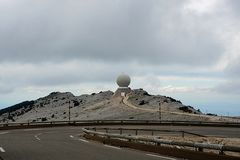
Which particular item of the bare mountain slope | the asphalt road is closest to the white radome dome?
the bare mountain slope

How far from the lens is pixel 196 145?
59.7ft

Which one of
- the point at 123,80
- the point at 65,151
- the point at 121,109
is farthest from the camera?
the point at 123,80

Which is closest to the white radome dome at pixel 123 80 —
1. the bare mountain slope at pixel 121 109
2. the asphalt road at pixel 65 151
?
the bare mountain slope at pixel 121 109

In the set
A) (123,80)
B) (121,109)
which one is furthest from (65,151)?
(123,80)

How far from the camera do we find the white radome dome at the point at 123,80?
114875 millimetres

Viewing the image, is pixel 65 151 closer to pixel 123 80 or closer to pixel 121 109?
pixel 121 109

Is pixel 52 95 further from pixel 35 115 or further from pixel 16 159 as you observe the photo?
pixel 16 159

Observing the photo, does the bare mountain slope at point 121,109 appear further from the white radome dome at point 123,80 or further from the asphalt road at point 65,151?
the asphalt road at point 65,151

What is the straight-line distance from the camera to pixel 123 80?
11562cm

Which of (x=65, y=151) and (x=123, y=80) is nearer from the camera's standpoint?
(x=65, y=151)

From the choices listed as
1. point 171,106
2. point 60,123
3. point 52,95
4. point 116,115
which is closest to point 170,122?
point 60,123

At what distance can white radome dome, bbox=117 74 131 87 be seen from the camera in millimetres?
114875

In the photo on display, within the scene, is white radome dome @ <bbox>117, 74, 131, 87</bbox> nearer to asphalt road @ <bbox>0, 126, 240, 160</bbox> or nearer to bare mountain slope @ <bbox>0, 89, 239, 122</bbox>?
bare mountain slope @ <bbox>0, 89, 239, 122</bbox>

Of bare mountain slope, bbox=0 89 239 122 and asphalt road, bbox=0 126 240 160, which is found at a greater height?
Result: bare mountain slope, bbox=0 89 239 122
